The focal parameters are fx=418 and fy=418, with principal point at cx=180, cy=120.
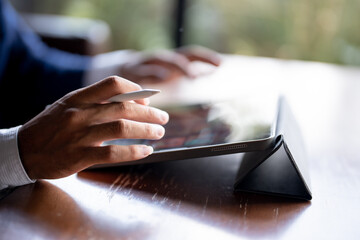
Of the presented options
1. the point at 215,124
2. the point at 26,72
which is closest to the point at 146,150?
the point at 215,124

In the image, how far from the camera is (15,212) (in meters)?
0.47

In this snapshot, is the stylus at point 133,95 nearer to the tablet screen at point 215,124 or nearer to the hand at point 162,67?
the tablet screen at point 215,124

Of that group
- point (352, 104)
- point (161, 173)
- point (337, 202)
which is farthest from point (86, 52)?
point (337, 202)

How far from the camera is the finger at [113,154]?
0.51 metres

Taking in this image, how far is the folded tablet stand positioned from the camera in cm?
50

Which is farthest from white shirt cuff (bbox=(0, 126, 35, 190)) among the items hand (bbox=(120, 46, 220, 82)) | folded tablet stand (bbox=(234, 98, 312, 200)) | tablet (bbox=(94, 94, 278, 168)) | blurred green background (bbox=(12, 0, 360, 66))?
blurred green background (bbox=(12, 0, 360, 66))

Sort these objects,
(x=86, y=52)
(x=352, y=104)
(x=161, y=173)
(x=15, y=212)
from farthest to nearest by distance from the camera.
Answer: (x=86, y=52) → (x=352, y=104) → (x=161, y=173) → (x=15, y=212)

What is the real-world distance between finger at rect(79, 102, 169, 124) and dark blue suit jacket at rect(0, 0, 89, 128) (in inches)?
26.3

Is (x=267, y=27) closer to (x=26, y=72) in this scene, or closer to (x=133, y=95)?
(x=26, y=72)

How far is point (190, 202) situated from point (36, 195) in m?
0.19

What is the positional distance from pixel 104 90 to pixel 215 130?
0.55 ft

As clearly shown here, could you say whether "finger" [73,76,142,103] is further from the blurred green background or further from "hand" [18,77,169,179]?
the blurred green background

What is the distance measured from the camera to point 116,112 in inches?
21.0

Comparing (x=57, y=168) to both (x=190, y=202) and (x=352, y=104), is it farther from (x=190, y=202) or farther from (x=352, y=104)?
(x=352, y=104)
